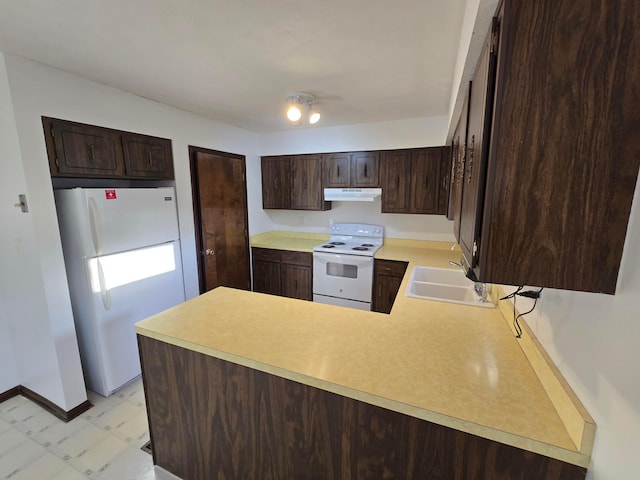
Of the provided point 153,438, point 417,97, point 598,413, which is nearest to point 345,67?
point 417,97

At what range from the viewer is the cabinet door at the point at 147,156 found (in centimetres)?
229

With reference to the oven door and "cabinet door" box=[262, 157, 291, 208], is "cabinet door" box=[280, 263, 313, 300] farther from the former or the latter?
"cabinet door" box=[262, 157, 291, 208]

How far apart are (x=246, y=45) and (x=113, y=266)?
185cm

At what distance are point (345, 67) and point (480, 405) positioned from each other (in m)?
1.96

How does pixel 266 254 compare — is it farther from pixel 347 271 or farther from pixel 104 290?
pixel 104 290

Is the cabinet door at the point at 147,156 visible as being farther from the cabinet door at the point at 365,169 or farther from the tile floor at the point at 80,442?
the cabinet door at the point at 365,169

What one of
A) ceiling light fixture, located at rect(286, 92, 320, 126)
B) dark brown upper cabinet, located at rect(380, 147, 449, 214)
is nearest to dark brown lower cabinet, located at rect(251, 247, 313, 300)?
dark brown upper cabinet, located at rect(380, 147, 449, 214)

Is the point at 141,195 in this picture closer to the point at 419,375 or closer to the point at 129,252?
the point at 129,252

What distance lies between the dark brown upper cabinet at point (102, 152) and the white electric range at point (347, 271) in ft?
6.09

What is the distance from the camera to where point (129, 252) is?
2227mm

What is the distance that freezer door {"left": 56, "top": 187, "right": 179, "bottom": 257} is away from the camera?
1941 mm

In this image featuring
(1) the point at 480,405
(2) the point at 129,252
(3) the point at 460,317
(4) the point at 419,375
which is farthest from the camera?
(2) the point at 129,252

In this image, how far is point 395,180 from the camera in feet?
10.5

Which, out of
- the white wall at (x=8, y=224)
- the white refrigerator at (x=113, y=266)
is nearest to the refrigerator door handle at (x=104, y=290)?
the white refrigerator at (x=113, y=266)
